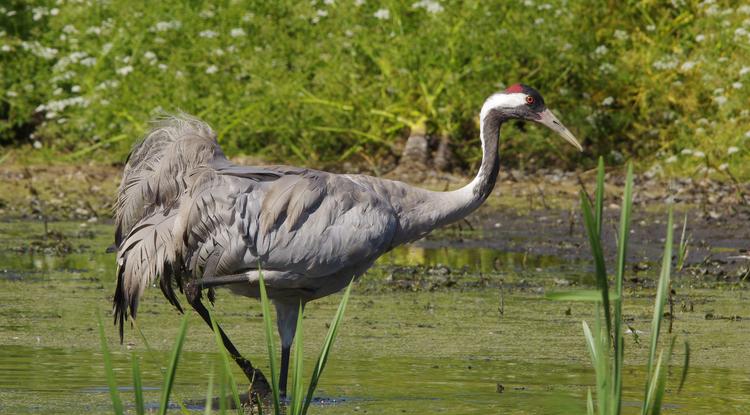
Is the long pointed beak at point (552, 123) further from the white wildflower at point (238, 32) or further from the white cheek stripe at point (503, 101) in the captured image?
the white wildflower at point (238, 32)

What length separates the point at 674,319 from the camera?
7.59 meters

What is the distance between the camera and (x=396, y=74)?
548 inches

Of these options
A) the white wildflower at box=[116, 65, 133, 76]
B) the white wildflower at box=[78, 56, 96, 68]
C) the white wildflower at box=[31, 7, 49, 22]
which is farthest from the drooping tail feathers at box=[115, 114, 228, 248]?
the white wildflower at box=[31, 7, 49, 22]

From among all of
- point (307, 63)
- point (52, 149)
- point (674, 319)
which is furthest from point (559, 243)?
point (52, 149)

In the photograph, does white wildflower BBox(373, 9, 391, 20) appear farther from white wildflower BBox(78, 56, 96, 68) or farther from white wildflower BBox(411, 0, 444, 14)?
white wildflower BBox(78, 56, 96, 68)

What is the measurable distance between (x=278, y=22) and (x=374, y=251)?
8.83 metres

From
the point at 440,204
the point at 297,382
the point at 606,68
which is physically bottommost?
the point at 297,382

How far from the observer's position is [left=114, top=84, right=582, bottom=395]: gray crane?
594 centimetres

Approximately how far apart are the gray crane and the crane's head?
2.62 feet

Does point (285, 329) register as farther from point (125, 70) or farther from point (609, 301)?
point (125, 70)

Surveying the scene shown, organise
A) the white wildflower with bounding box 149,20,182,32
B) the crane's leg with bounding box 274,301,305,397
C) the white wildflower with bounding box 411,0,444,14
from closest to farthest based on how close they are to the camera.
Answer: the crane's leg with bounding box 274,301,305,397 < the white wildflower with bounding box 411,0,444,14 < the white wildflower with bounding box 149,20,182,32

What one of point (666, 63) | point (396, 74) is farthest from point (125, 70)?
point (666, 63)

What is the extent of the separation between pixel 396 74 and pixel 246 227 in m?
8.10

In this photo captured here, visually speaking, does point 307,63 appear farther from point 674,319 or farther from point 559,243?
point 674,319
